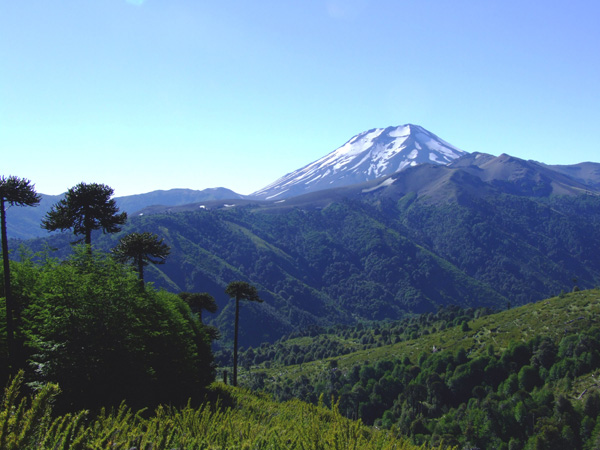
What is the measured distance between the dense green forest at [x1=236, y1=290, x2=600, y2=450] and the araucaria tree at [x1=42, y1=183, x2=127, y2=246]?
61.4 meters

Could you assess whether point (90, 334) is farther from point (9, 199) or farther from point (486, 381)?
point (486, 381)

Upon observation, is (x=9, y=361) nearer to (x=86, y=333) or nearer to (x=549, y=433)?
(x=86, y=333)

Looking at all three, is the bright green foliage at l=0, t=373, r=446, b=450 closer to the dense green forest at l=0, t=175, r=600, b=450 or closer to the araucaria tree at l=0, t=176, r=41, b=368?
the dense green forest at l=0, t=175, r=600, b=450

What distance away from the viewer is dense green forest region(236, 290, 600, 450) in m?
91.4

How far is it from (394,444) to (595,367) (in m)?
116

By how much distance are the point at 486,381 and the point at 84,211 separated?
118 metres

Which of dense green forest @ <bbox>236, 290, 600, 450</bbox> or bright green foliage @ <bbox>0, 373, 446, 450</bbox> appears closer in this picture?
bright green foliage @ <bbox>0, 373, 446, 450</bbox>

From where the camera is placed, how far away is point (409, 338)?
185m

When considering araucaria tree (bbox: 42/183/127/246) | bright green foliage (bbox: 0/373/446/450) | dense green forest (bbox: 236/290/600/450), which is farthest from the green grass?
bright green foliage (bbox: 0/373/446/450)

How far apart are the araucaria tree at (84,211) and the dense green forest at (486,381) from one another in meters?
61.4

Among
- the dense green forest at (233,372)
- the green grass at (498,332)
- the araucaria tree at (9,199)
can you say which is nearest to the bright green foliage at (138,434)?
the dense green forest at (233,372)

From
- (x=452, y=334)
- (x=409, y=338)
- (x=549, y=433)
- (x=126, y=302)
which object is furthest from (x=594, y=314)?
(x=126, y=302)

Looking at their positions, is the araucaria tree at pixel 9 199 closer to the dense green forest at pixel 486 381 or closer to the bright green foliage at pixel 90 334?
the bright green foliage at pixel 90 334

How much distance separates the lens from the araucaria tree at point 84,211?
36.5 meters
